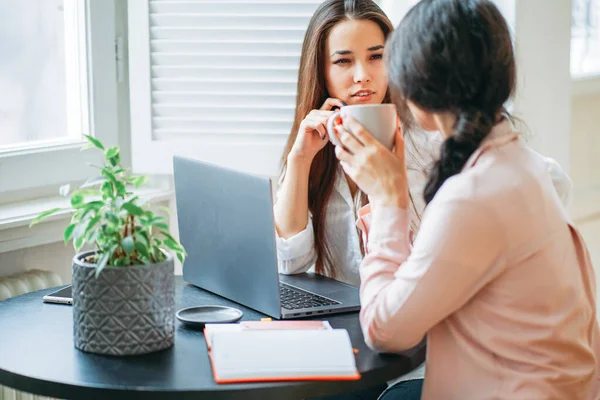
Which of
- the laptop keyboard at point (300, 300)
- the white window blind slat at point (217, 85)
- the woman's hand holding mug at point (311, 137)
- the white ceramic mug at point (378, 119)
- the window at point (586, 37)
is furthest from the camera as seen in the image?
the window at point (586, 37)

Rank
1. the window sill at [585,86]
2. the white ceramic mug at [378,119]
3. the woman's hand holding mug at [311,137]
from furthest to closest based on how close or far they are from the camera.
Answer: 1. the window sill at [585,86]
2. the woman's hand holding mug at [311,137]
3. the white ceramic mug at [378,119]

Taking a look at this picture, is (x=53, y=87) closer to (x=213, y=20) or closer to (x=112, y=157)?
(x=213, y=20)

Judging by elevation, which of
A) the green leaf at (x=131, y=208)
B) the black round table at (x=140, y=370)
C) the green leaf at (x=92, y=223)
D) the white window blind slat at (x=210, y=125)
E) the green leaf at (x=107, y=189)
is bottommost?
the black round table at (x=140, y=370)

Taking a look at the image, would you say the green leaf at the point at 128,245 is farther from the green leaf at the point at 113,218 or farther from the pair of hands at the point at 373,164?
the pair of hands at the point at 373,164

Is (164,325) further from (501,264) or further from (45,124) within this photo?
(45,124)

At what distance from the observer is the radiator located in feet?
6.32

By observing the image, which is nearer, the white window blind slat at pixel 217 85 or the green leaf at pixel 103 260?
the green leaf at pixel 103 260

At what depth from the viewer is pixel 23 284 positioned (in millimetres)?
1996

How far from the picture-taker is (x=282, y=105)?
2299 millimetres

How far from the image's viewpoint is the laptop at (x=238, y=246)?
4.69ft

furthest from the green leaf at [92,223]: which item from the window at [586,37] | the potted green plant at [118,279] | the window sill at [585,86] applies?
the window at [586,37]

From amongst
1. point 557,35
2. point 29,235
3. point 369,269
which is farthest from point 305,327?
point 557,35

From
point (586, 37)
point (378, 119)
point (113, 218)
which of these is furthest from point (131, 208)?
point (586, 37)

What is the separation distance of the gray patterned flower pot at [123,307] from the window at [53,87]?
0.97 metres
